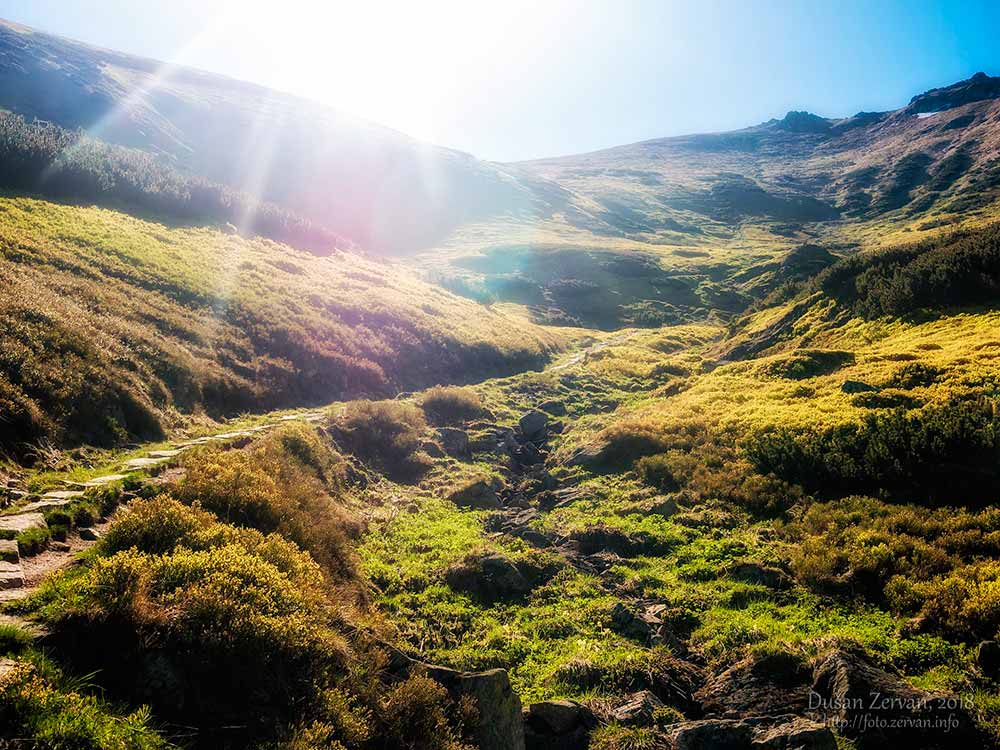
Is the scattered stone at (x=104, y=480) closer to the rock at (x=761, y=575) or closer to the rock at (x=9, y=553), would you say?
the rock at (x=9, y=553)

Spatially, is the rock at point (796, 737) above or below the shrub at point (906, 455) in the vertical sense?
below

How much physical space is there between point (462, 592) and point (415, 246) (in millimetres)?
103516

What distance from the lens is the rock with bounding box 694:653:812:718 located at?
9078 mm

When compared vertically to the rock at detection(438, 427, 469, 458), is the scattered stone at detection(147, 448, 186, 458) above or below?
above

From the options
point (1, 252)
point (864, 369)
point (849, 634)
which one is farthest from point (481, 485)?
point (1, 252)

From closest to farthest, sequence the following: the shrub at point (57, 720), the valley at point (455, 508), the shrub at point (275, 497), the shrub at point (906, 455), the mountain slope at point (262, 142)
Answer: the shrub at point (57, 720)
the valley at point (455, 508)
the shrub at point (275, 497)
the shrub at point (906, 455)
the mountain slope at point (262, 142)

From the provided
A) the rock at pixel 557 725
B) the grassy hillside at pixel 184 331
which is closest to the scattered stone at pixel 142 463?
the grassy hillside at pixel 184 331

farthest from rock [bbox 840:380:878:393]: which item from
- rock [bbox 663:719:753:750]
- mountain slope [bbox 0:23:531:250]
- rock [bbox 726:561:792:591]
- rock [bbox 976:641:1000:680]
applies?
mountain slope [bbox 0:23:531:250]

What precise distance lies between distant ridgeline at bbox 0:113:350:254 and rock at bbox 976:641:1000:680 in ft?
172

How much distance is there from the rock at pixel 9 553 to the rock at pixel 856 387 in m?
26.8

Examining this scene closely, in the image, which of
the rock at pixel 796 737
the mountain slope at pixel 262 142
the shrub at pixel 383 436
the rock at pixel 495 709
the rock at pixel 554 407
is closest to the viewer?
the rock at pixel 796 737

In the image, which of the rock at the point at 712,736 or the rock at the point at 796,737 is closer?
the rock at the point at 796,737

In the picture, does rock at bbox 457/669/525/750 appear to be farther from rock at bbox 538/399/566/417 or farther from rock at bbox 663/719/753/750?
rock at bbox 538/399/566/417

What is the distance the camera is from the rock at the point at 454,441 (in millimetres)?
25481
